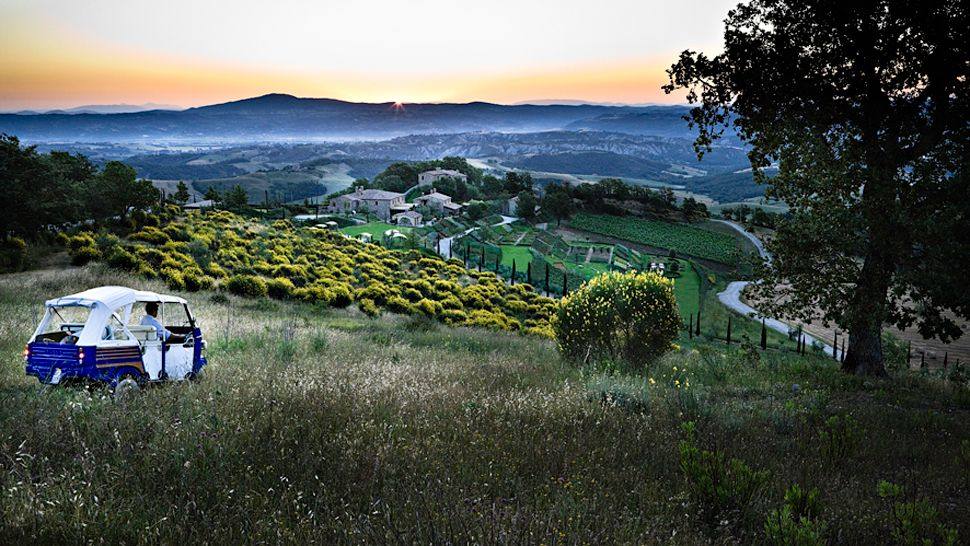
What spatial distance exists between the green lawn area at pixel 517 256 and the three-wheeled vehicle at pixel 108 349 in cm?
6885

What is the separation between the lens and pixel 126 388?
6.89 metres

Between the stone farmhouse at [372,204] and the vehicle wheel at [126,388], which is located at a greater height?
the vehicle wheel at [126,388]

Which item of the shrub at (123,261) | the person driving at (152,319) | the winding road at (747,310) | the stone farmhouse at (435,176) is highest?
the stone farmhouse at (435,176)

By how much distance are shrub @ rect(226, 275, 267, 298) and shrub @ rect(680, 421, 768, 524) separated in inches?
1089

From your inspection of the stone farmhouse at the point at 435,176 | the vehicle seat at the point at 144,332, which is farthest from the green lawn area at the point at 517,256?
the stone farmhouse at the point at 435,176

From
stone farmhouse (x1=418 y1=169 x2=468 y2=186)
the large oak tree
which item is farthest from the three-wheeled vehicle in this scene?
stone farmhouse (x1=418 y1=169 x2=468 y2=186)

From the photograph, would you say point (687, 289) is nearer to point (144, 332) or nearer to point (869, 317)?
point (869, 317)

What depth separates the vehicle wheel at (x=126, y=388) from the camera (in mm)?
6375

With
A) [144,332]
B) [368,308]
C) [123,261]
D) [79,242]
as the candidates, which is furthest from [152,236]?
[144,332]

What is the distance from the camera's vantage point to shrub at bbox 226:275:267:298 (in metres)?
28.8

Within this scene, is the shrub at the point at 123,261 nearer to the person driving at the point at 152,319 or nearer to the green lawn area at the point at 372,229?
the person driving at the point at 152,319

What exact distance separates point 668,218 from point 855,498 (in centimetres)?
12932

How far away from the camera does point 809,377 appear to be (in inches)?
495

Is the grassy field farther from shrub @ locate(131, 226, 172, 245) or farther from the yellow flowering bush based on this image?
shrub @ locate(131, 226, 172, 245)
